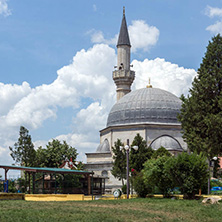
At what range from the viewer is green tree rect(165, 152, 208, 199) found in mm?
25219

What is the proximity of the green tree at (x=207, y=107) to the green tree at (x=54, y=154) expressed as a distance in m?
27.6

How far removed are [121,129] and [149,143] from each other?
4.84 metres

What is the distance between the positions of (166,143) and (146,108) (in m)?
6.82

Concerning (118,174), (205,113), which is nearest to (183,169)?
(205,113)

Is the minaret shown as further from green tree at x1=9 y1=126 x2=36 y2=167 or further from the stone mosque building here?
green tree at x1=9 y1=126 x2=36 y2=167

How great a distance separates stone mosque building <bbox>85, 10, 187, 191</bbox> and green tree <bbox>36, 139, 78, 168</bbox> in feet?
9.57

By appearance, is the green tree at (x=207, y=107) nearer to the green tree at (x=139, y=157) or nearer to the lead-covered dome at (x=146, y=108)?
the green tree at (x=139, y=157)

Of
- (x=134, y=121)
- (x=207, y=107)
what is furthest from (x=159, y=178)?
(x=134, y=121)

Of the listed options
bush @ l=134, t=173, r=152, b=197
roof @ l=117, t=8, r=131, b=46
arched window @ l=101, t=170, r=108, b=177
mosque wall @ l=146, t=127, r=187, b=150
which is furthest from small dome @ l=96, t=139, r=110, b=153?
bush @ l=134, t=173, r=152, b=197

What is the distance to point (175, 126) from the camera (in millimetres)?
54562

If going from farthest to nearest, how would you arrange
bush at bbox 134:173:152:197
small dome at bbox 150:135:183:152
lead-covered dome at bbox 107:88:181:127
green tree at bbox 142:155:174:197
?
lead-covered dome at bbox 107:88:181:127 → small dome at bbox 150:135:183:152 → bush at bbox 134:173:152:197 → green tree at bbox 142:155:174:197

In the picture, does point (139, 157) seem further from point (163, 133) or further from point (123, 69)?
point (123, 69)

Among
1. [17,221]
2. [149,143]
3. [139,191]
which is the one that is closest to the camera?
[17,221]

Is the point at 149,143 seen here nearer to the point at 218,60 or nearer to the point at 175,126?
the point at 175,126
